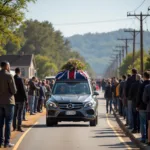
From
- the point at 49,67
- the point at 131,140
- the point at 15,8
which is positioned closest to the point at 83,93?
the point at 131,140

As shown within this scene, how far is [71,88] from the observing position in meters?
26.1

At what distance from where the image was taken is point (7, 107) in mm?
16625

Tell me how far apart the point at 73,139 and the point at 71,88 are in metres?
6.54

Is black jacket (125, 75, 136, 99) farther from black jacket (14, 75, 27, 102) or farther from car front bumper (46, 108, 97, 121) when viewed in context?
black jacket (14, 75, 27, 102)

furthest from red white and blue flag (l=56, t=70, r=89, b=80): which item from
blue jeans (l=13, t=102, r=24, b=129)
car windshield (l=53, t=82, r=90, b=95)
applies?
blue jeans (l=13, t=102, r=24, b=129)

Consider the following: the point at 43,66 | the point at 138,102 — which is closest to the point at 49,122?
the point at 138,102

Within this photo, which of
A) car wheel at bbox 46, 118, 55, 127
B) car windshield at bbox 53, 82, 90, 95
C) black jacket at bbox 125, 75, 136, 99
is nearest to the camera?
black jacket at bbox 125, 75, 136, 99

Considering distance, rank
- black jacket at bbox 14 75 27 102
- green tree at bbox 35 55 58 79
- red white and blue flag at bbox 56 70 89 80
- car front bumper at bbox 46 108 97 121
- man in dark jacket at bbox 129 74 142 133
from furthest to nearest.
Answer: green tree at bbox 35 55 58 79 < red white and blue flag at bbox 56 70 89 80 < car front bumper at bbox 46 108 97 121 < man in dark jacket at bbox 129 74 142 133 < black jacket at bbox 14 75 27 102

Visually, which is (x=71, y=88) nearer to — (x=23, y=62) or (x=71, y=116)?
(x=71, y=116)

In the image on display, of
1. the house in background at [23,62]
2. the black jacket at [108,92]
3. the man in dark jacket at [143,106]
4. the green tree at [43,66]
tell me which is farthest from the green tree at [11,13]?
the green tree at [43,66]

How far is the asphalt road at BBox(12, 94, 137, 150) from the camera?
17.4 metres

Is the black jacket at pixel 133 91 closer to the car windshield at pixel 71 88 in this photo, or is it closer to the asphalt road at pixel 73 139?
the asphalt road at pixel 73 139

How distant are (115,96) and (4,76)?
22479mm

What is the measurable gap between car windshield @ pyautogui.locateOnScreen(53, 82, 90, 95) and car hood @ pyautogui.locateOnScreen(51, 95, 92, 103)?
596 mm
